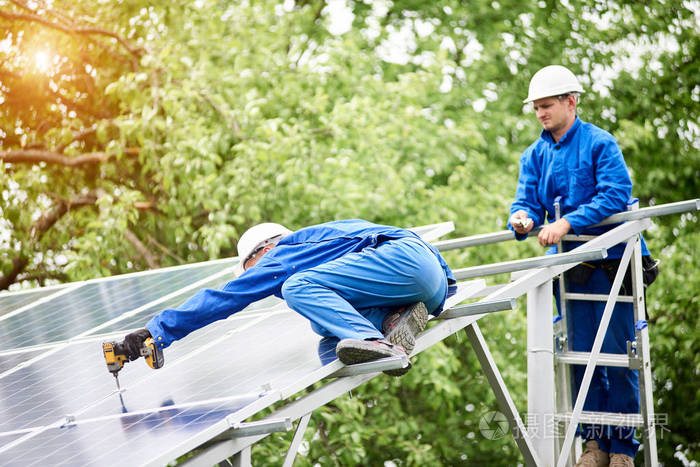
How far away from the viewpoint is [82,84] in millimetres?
12414

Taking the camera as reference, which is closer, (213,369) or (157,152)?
(213,369)

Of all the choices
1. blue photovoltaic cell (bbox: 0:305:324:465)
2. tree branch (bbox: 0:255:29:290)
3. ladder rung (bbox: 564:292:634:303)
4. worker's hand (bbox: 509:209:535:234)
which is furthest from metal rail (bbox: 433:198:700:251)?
tree branch (bbox: 0:255:29:290)

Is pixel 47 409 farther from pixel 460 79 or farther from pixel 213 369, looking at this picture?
pixel 460 79

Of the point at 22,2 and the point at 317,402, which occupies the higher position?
the point at 22,2

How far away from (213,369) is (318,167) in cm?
566

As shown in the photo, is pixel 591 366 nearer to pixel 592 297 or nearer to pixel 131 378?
pixel 592 297

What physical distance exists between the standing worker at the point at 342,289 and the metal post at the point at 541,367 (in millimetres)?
1221

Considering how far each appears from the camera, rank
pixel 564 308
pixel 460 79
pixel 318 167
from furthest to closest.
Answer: pixel 460 79
pixel 318 167
pixel 564 308

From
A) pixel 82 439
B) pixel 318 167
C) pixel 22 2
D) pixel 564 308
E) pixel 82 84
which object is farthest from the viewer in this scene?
pixel 82 84

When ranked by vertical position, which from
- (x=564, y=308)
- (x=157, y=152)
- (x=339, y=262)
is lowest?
(x=564, y=308)

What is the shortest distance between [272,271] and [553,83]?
2723 millimetres

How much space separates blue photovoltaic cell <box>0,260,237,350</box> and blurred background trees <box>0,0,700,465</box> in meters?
1.83

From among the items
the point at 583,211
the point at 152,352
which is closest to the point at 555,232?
the point at 583,211

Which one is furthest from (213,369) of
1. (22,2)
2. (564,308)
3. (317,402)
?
(22,2)
